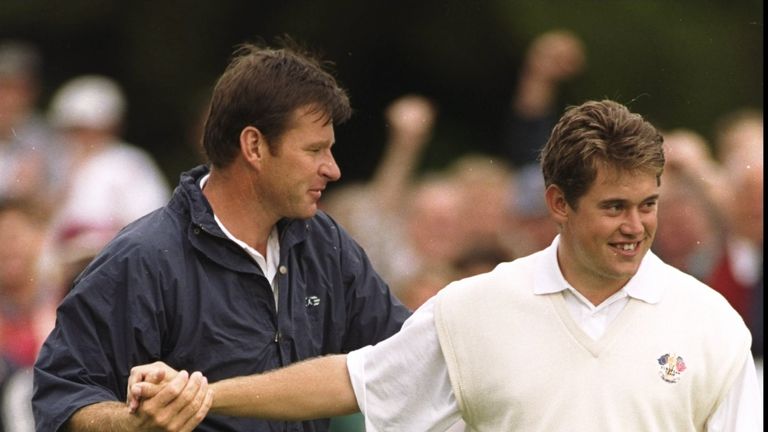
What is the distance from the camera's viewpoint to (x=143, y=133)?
13.7 m

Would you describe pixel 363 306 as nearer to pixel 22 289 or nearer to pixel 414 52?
pixel 22 289

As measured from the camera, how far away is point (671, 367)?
17.7 ft

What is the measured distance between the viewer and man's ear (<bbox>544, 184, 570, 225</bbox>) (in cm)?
555

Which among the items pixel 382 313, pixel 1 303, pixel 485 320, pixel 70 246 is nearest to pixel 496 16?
pixel 70 246

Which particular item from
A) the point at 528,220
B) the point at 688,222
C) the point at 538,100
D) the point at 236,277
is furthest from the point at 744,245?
the point at 236,277

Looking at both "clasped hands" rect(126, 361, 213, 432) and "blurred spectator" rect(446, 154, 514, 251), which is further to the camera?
"blurred spectator" rect(446, 154, 514, 251)

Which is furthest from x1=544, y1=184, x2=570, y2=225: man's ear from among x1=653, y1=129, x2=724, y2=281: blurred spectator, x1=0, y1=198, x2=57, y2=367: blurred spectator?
x1=0, y1=198, x2=57, y2=367: blurred spectator

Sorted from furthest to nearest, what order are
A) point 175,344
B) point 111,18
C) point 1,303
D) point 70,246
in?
point 111,18
point 70,246
point 1,303
point 175,344

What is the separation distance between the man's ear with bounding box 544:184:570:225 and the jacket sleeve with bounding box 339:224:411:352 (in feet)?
3.32

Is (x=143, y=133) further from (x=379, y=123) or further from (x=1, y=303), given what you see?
(x=1, y=303)

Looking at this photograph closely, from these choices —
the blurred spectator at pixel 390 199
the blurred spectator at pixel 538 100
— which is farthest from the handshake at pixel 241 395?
the blurred spectator at pixel 538 100

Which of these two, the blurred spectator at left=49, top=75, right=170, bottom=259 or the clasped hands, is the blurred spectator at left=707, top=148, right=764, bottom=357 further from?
the clasped hands

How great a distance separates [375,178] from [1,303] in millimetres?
2745

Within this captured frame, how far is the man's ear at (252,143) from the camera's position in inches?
245
